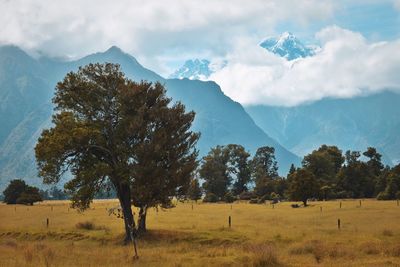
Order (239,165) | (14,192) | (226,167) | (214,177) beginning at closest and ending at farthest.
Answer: (14,192) < (214,177) < (226,167) < (239,165)

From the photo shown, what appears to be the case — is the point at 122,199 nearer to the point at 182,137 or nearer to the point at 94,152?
the point at 94,152

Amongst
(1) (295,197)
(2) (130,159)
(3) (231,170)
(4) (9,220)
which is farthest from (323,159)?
(2) (130,159)

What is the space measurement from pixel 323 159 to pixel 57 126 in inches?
4175

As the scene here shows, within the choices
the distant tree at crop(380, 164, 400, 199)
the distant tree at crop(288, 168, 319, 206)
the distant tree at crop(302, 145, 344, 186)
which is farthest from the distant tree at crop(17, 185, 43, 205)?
the distant tree at crop(380, 164, 400, 199)

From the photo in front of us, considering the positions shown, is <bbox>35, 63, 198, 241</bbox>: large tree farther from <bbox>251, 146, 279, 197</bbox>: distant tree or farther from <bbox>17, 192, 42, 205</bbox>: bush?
<bbox>251, 146, 279, 197</bbox>: distant tree

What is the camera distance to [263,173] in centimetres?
16462

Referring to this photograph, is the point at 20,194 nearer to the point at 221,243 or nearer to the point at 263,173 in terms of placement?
the point at 263,173

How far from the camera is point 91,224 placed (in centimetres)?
5378

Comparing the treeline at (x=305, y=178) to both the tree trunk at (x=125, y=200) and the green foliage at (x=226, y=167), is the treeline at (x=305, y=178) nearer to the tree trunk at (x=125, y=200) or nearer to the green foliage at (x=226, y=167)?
the green foliage at (x=226, y=167)

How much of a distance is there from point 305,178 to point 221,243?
55.6 metres

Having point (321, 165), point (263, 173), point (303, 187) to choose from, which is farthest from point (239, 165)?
point (303, 187)

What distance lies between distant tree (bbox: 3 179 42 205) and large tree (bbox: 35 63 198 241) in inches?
3109

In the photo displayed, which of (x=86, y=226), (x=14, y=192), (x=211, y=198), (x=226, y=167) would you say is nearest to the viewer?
(x=86, y=226)

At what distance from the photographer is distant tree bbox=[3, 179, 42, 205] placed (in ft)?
385
